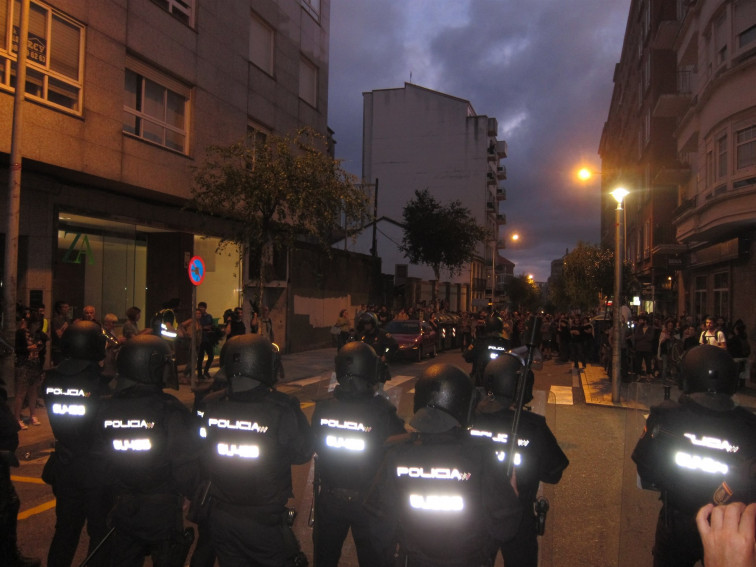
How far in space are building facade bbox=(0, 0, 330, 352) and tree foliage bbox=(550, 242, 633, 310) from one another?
20.6 metres

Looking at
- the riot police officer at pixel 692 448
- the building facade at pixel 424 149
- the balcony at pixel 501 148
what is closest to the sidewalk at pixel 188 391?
the riot police officer at pixel 692 448

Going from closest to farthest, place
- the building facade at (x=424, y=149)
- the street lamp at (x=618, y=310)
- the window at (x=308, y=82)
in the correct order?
the street lamp at (x=618, y=310)
the window at (x=308, y=82)
the building facade at (x=424, y=149)

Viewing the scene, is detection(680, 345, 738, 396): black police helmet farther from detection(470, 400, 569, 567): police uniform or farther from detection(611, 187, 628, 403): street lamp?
detection(611, 187, 628, 403): street lamp

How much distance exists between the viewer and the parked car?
18062mm

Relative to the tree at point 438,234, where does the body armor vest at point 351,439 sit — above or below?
below

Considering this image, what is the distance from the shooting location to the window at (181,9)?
13.6 metres

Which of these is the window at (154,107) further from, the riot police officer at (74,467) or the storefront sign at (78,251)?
the riot police officer at (74,467)

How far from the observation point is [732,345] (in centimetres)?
1309

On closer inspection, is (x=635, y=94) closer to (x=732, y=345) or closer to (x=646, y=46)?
(x=646, y=46)

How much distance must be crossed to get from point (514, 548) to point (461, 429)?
1.03 metres

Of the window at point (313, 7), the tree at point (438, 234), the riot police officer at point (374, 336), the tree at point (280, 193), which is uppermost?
the window at point (313, 7)

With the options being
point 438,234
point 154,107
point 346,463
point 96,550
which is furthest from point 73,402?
point 438,234

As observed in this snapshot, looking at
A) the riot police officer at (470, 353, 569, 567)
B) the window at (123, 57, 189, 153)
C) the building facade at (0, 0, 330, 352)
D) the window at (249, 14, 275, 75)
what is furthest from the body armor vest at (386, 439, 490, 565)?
the window at (249, 14, 275, 75)

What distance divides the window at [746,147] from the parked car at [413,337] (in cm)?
1032
